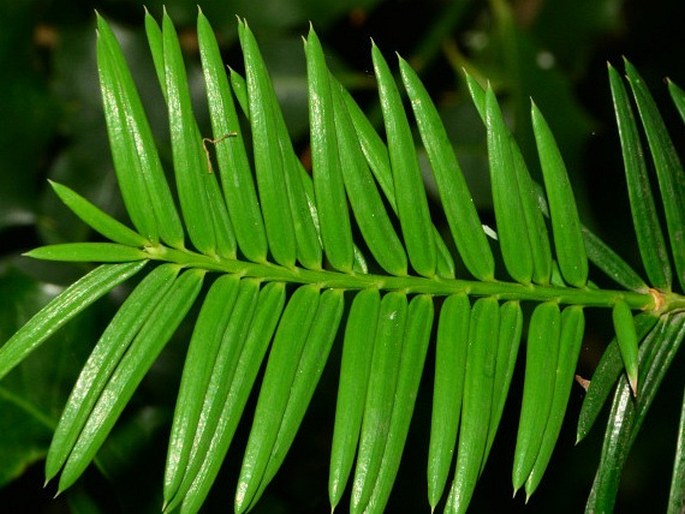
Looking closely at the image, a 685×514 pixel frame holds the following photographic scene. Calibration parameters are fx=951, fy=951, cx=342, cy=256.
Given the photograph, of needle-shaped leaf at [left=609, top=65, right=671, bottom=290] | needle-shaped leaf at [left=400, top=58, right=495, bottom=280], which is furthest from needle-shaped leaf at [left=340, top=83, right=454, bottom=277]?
needle-shaped leaf at [left=609, top=65, right=671, bottom=290]

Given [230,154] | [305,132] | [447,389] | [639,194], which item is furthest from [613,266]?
[305,132]

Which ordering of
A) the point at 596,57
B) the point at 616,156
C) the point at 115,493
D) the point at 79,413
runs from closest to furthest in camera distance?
1. the point at 79,413
2. the point at 115,493
3. the point at 616,156
4. the point at 596,57

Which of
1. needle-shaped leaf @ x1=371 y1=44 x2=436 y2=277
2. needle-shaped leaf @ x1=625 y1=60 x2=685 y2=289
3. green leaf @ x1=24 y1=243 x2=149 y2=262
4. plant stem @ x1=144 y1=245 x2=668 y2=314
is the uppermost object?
needle-shaped leaf @ x1=625 y1=60 x2=685 y2=289

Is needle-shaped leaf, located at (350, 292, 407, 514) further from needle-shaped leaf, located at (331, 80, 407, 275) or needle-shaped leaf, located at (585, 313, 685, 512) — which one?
needle-shaped leaf, located at (585, 313, 685, 512)

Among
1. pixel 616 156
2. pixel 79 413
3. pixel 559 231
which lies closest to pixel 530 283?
pixel 559 231

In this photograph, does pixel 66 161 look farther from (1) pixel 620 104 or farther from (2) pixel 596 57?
(1) pixel 620 104

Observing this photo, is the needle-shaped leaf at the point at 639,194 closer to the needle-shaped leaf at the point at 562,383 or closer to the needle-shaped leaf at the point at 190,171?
the needle-shaped leaf at the point at 562,383
